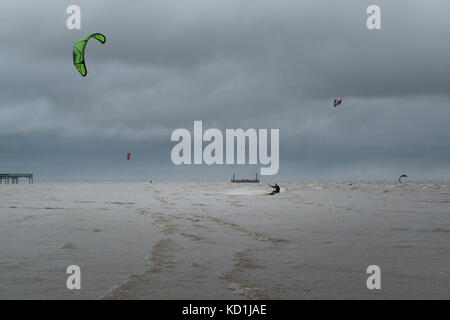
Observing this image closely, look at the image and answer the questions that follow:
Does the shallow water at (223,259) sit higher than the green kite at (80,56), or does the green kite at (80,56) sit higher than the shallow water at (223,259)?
the green kite at (80,56)

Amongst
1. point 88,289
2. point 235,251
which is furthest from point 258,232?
point 88,289

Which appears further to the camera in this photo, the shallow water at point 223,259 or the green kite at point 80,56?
the green kite at point 80,56

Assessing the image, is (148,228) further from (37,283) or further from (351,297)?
(351,297)

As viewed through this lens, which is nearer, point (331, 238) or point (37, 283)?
point (37, 283)

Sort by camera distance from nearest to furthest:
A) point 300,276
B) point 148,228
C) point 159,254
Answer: point 300,276
point 159,254
point 148,228

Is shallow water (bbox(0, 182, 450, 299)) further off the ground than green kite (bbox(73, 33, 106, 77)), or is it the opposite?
green kite (bbox(73, 33, 106, 77))

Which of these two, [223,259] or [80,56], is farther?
[80,56]

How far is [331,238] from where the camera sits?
9.45 metres

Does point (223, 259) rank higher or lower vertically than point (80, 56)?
lower

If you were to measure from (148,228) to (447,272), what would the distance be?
7397mm

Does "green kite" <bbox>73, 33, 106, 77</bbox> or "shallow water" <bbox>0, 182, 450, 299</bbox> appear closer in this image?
"shallow water" <bbox>0, 182, 450, 299</bbox>
